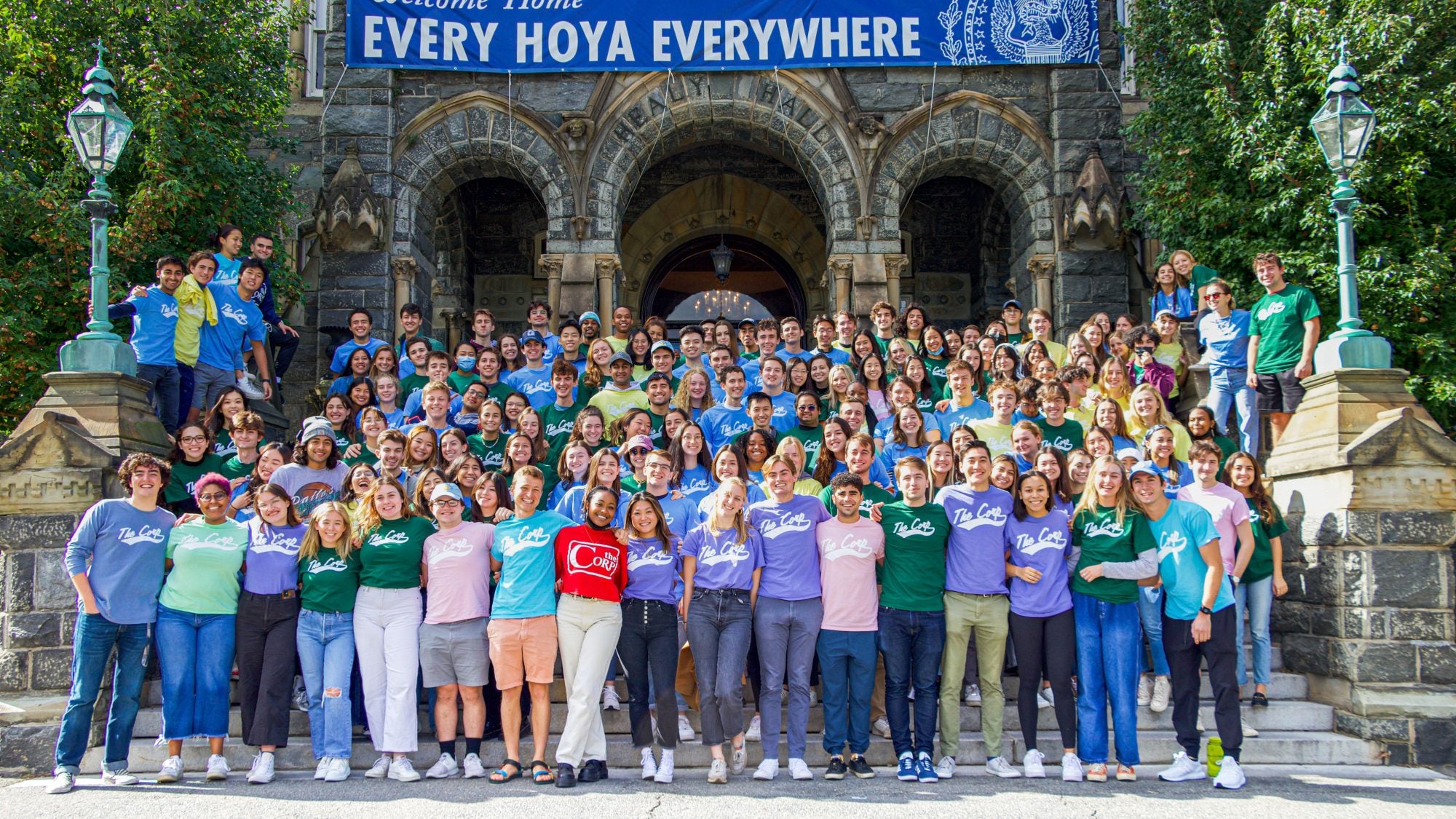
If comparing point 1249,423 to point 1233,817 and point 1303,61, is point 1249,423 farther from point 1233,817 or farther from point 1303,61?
point 1233,817

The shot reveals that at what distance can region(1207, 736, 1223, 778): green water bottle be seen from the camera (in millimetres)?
5668

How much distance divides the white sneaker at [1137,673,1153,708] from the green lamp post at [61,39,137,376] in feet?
21.1

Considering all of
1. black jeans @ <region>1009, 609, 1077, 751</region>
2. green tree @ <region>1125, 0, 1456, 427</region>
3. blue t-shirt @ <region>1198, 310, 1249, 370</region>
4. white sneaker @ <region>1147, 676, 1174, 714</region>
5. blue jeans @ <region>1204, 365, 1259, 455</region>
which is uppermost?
green tree @ <region>1125, 0, 1456, 427</region>

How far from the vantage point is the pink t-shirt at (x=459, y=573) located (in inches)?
230

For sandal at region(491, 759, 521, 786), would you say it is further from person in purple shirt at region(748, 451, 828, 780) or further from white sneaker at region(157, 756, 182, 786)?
white sneaker at region(157, 756, 182, 786)

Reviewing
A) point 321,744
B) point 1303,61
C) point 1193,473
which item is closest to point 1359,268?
point 1303,61

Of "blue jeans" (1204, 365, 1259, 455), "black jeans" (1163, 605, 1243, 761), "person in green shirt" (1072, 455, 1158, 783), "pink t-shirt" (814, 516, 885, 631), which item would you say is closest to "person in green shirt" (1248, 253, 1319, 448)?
"blue jeans" (1204, 365, 1259, 455)

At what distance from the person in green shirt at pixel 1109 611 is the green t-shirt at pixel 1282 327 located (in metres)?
3.04

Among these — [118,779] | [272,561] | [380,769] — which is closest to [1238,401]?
[380,769]

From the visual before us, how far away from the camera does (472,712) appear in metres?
5.80

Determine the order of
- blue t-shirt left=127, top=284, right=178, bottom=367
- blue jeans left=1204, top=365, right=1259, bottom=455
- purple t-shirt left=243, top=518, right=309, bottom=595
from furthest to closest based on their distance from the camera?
blue jeans left=1204, top=365, right=1259, bottom=455
blue t-shirt left=127, top=284, right=178, bottom=367
purple t-shirt left=243, top=518, right=309, bottom=595

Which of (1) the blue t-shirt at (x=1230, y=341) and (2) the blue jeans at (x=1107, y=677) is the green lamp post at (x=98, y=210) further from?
(1) the blue t-shirt at (x=1230, y=341)

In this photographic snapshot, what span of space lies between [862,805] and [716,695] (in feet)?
3.17

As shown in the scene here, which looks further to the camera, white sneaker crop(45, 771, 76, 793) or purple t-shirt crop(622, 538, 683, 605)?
purple t-shirt crop(622, 538, 683, 605)
